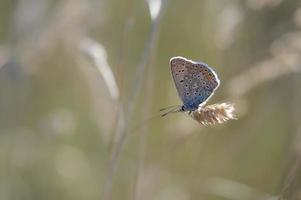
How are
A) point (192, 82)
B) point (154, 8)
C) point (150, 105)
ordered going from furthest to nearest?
1. point (150, 105)
2. point (154, 8)
3. point (192, 82)

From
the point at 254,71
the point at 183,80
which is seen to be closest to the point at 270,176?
the point at 254,71

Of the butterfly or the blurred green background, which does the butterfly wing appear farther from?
the blurred green background

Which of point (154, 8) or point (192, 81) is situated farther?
point (154, 8)

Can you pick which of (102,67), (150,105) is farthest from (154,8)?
(150,105)

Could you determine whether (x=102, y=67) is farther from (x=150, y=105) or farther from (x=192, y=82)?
(x=150, y=105)

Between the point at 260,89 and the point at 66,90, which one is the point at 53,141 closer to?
the point at 66,90

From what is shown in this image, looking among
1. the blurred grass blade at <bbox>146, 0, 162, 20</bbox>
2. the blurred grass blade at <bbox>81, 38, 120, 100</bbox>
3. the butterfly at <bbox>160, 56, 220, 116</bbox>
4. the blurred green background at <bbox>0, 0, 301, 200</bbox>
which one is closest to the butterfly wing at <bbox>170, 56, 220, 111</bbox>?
the butterfly at <bbox>160, 56, 220, 116</bbox>

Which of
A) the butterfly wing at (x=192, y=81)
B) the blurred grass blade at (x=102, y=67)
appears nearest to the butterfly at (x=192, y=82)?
the butterfly wing at (x=192, y=81)

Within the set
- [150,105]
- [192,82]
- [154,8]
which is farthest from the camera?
[150,105]
